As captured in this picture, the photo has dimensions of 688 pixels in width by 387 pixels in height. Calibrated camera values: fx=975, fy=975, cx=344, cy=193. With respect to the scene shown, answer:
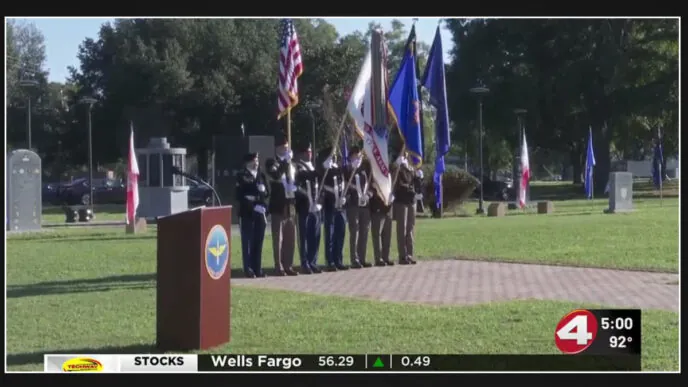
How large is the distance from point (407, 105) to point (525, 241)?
13.2ft

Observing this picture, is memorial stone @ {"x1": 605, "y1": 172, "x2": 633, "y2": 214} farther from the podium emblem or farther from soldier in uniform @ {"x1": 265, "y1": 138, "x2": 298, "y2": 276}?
the podium emblem

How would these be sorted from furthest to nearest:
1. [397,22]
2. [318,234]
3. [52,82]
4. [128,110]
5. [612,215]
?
1. [612,215]
2. [128,110]
3. [318,234]
4. [52,82]
5. [397,22]

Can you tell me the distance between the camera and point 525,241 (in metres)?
12.9

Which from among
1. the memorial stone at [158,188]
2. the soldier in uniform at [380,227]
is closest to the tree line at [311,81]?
the memorial stone at [158,188]

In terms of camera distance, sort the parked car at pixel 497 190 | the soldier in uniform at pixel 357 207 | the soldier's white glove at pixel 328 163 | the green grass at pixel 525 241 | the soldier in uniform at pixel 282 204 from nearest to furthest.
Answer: the soldier in uniform at pixel 282 204, the soldier's white glove at pixel 328 163, the soldier in uniform at pixel 357 207, the green grass at pixel 525 241, the parked car at pixel 497 190

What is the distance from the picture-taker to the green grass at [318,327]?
5.70 m

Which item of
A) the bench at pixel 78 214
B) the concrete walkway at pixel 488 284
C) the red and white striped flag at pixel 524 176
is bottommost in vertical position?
the concrete walkway at pixel 488 284

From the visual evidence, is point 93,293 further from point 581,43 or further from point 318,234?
point 581,43

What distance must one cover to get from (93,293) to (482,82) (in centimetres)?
605

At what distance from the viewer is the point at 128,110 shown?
1112cm

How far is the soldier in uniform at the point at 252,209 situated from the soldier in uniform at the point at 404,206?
171 centimetres

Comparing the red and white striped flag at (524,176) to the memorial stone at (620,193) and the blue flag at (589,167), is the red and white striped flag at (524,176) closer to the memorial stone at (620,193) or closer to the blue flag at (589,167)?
the blue flag at (589,167)

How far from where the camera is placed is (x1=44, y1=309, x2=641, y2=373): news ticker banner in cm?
514

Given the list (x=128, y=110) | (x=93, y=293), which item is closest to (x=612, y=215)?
(x=128, y=110)
